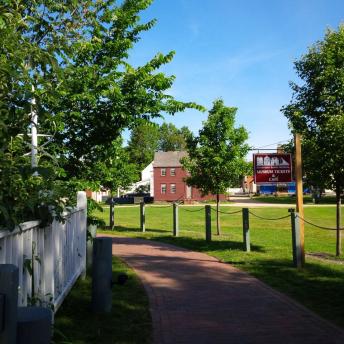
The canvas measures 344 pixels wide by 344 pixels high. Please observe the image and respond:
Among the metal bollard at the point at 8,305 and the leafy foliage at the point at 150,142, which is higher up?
the leafy foliage at the point at 150,142

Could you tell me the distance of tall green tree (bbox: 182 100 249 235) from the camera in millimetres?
18094

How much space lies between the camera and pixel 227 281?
8.62m

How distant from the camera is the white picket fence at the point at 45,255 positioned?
3947mm

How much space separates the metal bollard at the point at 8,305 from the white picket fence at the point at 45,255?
1.34 meters

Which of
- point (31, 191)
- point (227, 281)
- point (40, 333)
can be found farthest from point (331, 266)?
point (40, 333)

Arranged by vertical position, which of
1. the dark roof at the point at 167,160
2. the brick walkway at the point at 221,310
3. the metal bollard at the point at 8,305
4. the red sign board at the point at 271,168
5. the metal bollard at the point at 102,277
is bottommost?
the brick walkway at the point at 221,310

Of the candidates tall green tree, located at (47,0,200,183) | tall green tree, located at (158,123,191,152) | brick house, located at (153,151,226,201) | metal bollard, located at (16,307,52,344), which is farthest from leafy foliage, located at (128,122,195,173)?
metal bollard, located at (16,307,52,344)

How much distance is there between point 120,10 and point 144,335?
22.4ft

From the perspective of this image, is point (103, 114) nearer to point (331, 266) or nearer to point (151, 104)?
point (151, 104)

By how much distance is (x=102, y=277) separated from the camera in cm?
638

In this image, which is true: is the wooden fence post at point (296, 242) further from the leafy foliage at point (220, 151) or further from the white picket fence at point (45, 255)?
the leafy foliage at point (220, 151)

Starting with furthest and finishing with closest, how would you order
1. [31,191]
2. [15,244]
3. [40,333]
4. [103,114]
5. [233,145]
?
[233,145]
[103,114]
[31,191]
[15,244]
[40,333]

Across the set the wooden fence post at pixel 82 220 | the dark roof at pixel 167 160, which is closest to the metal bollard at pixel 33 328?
the wooden fence post at pixel 82 220

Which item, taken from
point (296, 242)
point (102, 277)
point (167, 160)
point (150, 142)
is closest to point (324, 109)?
point (296, 242)
